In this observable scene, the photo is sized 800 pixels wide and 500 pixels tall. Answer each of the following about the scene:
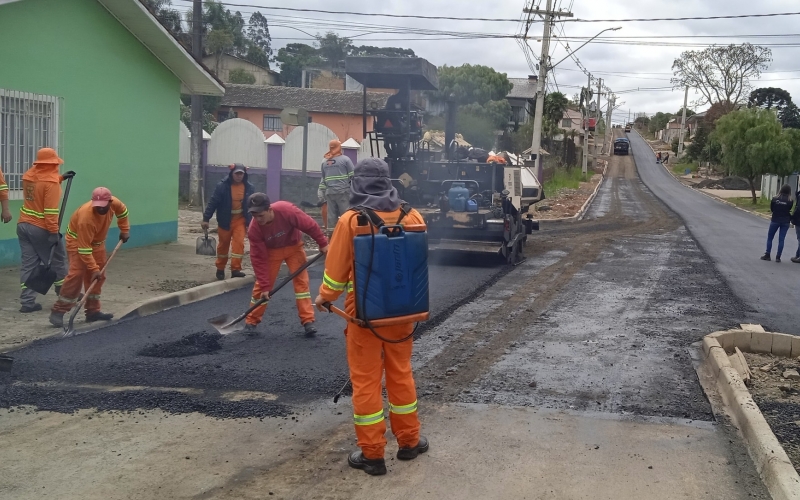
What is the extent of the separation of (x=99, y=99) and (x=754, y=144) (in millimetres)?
30175

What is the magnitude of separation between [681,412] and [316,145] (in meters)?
18.0

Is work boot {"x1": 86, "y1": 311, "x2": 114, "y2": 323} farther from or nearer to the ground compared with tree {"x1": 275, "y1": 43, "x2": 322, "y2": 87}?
nearer to the ground

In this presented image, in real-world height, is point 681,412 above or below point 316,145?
below

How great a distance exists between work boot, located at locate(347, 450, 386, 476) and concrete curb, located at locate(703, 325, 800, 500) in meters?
2.12

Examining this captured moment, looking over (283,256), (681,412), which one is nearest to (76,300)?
(283,256)

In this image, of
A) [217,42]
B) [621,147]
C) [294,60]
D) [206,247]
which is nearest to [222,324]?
[206,247]

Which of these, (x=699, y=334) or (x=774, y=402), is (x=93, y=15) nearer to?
(x=699, y=334)

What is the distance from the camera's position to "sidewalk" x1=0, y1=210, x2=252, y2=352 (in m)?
7.98

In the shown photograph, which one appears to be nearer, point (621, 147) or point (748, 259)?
point (748, 259)

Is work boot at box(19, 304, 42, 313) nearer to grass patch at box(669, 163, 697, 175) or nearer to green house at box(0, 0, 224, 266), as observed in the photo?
green house at box(0, 0, 224, 266)

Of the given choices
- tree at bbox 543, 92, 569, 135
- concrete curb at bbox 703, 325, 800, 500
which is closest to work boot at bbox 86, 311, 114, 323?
concrete curb at bbox 703, 325, 800, 500

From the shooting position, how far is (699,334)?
8578 mm

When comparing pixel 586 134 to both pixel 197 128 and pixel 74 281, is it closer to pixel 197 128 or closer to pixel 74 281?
pixel 197 128

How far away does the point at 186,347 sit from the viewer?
7.37 m
